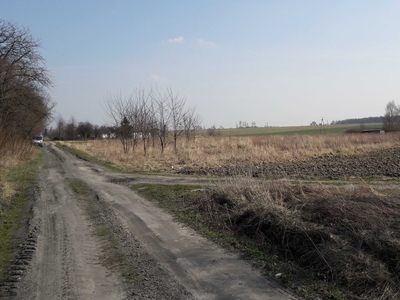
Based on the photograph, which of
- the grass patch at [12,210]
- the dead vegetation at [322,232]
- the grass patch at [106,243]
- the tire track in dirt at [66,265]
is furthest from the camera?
the grass patch at [12,210]

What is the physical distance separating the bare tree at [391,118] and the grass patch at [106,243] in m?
80.6

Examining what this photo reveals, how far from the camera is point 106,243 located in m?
7.46

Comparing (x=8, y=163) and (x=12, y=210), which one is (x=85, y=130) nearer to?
(x=8, y=163)

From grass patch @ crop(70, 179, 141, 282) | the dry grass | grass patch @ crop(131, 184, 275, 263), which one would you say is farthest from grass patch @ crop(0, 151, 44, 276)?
grass patch @ crop(131, 184, 275, 263)

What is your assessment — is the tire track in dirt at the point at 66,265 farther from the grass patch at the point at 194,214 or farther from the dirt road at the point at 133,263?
the grass patch at the point at 194,214

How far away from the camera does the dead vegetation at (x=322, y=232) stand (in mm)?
5016

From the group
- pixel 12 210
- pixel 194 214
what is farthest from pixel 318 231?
pixel 12 210

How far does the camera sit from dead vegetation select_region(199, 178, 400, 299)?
502 cm

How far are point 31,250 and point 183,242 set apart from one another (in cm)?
295

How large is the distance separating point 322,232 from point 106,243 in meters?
4.22

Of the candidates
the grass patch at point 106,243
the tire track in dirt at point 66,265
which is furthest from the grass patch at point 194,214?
the tire track in dirt at point 66,265

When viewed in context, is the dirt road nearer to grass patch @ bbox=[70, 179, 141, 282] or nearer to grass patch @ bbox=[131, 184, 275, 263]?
grass patch @ bbox=[70, 179, 141, 282]

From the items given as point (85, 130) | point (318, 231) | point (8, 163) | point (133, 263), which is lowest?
point (133, 263)

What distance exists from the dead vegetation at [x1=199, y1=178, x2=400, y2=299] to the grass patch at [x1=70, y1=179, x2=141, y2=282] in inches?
92.0
